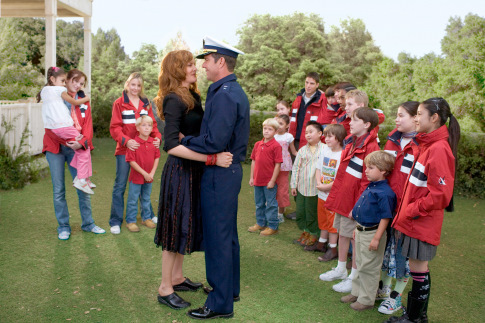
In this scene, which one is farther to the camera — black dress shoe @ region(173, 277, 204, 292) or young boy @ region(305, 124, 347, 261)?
young boy @ region(305, 124, 347, 261)

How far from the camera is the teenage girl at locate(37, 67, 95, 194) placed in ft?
16.7

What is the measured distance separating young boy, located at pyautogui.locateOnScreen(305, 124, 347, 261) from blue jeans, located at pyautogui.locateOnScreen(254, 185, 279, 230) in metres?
0.83

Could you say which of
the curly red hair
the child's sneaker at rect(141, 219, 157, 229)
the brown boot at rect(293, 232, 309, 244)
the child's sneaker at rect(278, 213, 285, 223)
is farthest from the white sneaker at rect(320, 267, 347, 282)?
the child's sneaker at rect(141, 219, 157, 229)

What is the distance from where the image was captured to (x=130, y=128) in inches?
226

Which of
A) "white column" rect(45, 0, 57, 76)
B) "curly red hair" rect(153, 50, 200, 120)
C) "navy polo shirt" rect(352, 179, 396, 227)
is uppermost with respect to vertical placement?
"white column" rect(45, 0, 57, 76)

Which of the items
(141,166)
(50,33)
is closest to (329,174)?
(141,166)

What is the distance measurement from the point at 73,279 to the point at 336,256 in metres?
2.68

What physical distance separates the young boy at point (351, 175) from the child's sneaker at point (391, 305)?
1.34ft

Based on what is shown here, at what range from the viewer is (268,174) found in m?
5.79

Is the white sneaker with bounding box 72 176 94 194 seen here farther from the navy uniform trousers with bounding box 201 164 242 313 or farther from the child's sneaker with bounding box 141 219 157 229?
the navy uniform trousers with bounding box 201 164 242 313

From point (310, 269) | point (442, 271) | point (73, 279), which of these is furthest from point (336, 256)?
point (73, 279)

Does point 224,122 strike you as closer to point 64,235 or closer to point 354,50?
point 64,235

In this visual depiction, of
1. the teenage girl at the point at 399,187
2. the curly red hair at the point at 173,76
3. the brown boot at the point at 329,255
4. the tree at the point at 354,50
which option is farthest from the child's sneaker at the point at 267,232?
the tree at the point at 354,50

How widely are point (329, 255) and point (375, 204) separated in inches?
56.6
